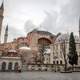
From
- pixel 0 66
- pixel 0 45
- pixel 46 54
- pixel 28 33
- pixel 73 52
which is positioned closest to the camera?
pixel 0 66

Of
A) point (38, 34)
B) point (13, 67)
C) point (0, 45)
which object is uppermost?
point (38, 34)

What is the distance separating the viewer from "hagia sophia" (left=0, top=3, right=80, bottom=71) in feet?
139

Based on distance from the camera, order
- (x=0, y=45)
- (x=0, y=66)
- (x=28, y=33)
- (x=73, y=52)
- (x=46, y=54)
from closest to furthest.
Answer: (x=0, y=66) < (x=73, y=52) < (x=46, y=54) < (x=0, y=45) < (x=28, y=33)

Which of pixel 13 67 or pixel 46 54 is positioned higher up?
pixel 46 54

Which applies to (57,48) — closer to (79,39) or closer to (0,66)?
(79,39)

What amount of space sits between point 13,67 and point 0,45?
3334 centimetres

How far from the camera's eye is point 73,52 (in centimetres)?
4512

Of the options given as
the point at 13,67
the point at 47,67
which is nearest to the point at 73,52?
the point at 47,67

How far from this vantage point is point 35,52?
216 feet

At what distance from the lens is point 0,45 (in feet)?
241

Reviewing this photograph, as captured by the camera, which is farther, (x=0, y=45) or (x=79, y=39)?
(x=0, y=45)

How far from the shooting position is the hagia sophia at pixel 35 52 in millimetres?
42281

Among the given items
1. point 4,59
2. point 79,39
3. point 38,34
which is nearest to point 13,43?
point 38,34

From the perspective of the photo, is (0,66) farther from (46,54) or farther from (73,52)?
(46,54)
